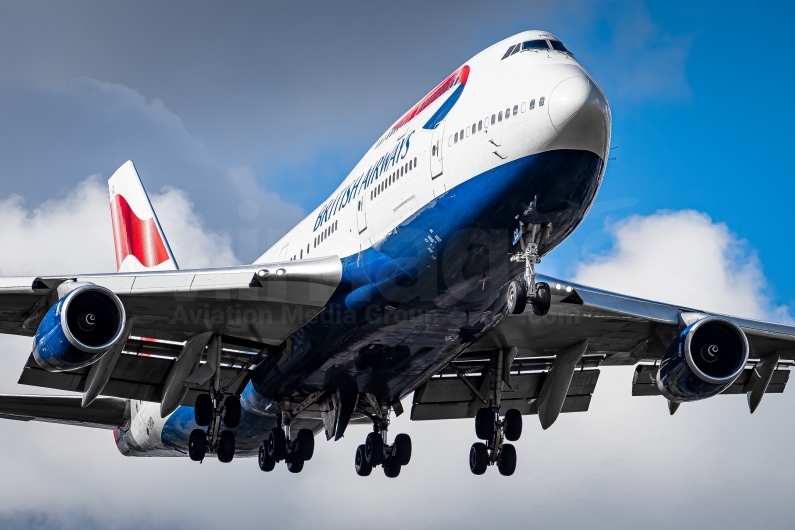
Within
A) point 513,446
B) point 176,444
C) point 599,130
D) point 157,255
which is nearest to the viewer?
point 599,130

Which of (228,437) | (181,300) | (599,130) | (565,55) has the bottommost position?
(228,437)

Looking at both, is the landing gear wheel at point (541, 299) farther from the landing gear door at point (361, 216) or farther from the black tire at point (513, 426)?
the black tire at point (513, 426)

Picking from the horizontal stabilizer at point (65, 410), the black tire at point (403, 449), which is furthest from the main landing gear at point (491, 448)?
the horizontal stabilizer at point (65, 410)

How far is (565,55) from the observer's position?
19750mm

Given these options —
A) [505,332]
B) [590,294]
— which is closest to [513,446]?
[505,332]

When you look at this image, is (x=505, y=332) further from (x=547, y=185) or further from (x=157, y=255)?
(x=157, y=255)

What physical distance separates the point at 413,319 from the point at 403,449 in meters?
7.43

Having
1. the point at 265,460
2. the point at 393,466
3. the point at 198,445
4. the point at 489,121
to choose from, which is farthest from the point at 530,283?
the point at 198,445

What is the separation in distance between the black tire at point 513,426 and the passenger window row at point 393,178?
920 centimetres

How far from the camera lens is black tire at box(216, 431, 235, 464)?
27312 mm

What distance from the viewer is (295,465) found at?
28125 millimetres

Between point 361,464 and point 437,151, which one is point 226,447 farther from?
point 437,151

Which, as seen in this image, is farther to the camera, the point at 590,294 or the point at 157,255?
the point at 157,255

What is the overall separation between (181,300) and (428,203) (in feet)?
21.6
